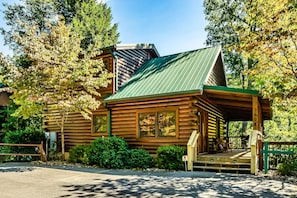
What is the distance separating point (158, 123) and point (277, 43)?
5.72 metres

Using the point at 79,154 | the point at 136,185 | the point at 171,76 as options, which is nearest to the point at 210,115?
the point at 171,76

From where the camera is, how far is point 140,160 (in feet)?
34.3

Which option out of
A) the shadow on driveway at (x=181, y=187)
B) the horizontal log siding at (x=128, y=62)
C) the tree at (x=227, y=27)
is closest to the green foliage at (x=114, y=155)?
the shadow on driveway at (x=181, y=187)

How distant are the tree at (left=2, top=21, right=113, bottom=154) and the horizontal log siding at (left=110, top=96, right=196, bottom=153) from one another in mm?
1405

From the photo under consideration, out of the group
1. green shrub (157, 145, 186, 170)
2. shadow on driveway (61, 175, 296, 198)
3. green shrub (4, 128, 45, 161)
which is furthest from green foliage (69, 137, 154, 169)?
green shrub (4, 128, 45, 161)

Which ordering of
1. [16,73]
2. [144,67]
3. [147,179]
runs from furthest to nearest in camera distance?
1. [144,67]
2. [16,73]
3. [147,179]

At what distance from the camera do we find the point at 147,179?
7887mm

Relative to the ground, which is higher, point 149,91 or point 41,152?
point 149,91

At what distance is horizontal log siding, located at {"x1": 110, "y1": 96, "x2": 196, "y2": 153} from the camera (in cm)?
1066

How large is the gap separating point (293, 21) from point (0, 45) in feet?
87.1

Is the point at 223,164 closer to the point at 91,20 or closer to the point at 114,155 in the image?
the point at 114,155

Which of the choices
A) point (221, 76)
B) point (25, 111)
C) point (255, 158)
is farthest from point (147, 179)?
point (221, 76)

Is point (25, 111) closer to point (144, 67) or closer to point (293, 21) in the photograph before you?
point (144, 67)

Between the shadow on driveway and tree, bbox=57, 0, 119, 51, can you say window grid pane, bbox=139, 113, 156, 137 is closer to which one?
the shadow on driveway
